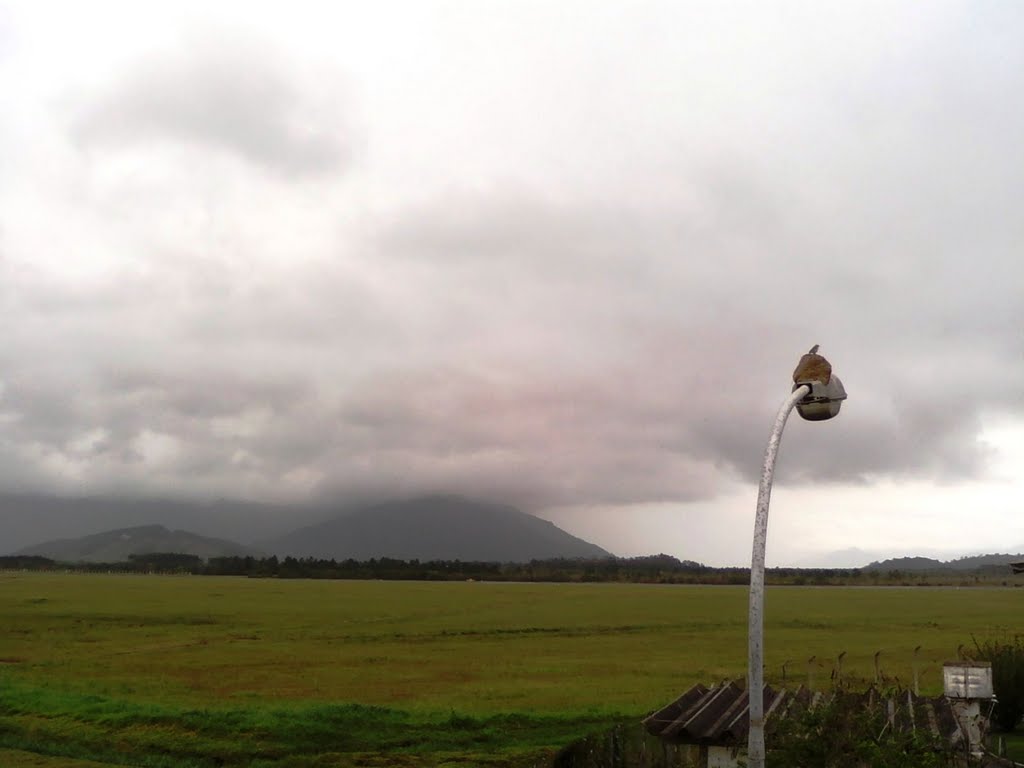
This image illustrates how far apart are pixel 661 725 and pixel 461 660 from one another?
93.1ft

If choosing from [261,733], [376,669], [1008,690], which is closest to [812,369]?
[1008,690]

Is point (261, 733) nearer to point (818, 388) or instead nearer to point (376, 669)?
point (376, 669)

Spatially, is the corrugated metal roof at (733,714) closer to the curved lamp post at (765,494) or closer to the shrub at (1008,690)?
the curved lamp post at (765,494)

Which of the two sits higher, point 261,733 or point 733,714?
point 733,714

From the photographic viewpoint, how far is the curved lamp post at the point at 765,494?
6.13m

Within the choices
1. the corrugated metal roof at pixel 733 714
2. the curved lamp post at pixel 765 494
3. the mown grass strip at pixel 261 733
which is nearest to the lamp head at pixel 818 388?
the curved lamp post at pixel 765 494

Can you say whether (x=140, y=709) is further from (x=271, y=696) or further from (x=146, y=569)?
(x=146, y=569)

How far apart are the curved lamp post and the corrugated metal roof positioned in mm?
2682

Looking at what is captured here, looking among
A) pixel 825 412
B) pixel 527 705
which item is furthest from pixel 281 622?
pixel 825 412

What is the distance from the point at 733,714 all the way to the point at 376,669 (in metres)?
26.2

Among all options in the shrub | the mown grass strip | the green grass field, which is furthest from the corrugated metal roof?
the mown grass strip

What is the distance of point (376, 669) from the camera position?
34094mm

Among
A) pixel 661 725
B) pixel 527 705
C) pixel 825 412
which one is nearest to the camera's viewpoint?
pixel 825 412

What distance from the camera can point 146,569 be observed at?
195125 mm
